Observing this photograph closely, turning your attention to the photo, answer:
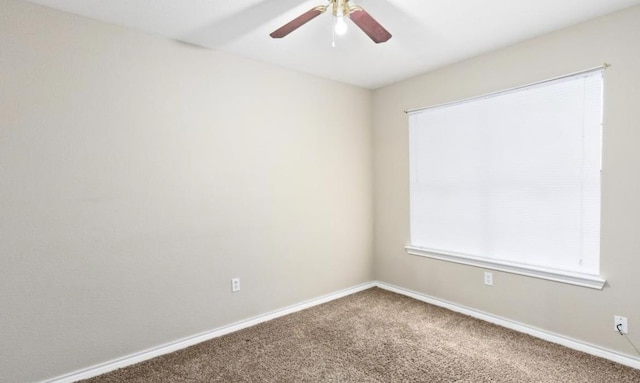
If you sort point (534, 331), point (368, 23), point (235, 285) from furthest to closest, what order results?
point (235, 285) < point (534, 331) < point (368, 23)

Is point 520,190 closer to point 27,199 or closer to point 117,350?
point 117,350

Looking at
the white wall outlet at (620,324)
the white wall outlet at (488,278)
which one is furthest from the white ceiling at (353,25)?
the white wall outlet at (620,324)

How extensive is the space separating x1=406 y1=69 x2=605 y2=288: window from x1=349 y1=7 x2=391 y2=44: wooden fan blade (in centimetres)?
155

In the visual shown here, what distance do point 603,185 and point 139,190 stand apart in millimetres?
3389

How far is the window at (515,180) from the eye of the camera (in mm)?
2398

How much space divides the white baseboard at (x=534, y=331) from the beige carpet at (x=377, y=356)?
71 mm

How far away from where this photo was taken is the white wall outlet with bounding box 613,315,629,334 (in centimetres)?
223

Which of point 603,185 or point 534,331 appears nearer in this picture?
point 603,185

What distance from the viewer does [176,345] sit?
8.34 ft

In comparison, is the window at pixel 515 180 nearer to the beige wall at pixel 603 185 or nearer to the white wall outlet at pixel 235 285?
the beige wall at pixel 603 185

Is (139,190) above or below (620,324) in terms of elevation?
above

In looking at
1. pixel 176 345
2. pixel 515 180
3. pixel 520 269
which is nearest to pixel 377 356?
pixel 520 269

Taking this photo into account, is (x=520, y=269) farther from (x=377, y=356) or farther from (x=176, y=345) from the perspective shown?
(x=176, y=345)

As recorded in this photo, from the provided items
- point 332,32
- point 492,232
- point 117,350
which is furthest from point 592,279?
point 117,350
